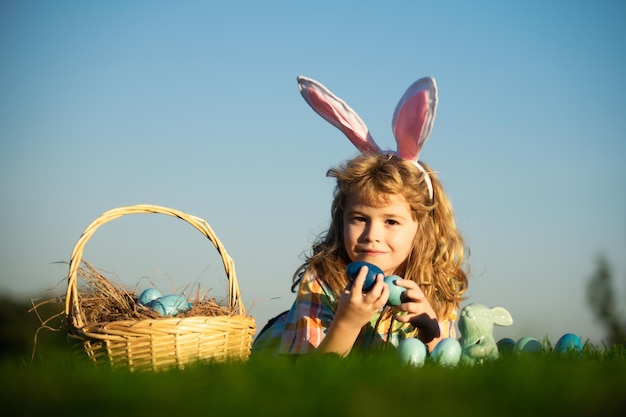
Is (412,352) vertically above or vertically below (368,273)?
below

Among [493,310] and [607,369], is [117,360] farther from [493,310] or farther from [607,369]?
[607,369]

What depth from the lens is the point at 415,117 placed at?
14.5 ft

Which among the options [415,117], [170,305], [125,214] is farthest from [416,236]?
[125,214]

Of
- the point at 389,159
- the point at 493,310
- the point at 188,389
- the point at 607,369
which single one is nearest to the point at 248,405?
the point at 188,389

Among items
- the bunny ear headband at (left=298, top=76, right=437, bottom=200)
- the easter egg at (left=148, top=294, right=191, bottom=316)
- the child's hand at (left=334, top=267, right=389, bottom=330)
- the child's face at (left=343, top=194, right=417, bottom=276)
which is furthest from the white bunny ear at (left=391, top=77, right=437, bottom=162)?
the easter egg at (left=148, top=294, right=191, bottom=316)

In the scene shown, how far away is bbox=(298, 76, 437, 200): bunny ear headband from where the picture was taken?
4.36 m

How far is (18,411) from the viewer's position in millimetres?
2160

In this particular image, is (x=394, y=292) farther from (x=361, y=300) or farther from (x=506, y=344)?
(x=506, y=344)

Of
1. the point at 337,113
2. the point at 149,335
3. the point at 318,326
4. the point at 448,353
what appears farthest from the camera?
the point at 337,113

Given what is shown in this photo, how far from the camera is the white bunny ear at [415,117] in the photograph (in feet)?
14.2

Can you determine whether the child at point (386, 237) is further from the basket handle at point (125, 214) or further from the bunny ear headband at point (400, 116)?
the basket handle at point (125, 214)

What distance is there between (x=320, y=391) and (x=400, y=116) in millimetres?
2688

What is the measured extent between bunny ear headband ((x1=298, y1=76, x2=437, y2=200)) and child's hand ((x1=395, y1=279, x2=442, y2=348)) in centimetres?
98

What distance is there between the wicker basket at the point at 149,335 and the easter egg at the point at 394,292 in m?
0.85
